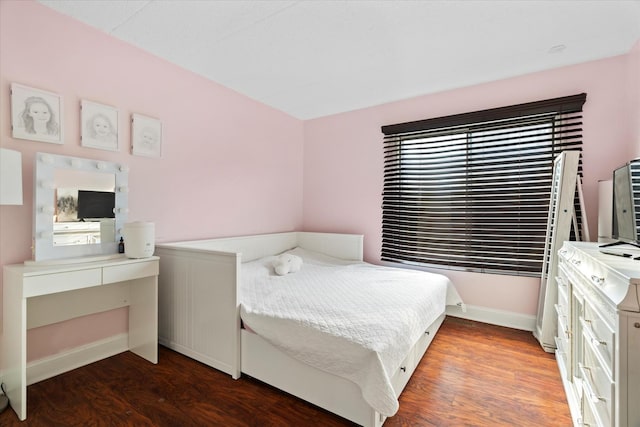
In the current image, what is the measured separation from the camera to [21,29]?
1.79 meters

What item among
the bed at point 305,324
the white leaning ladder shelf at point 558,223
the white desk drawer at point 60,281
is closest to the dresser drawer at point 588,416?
the bed at point 305,324

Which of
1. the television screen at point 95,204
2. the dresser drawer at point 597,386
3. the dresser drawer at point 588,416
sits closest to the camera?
the dresser drawer at point 597,386

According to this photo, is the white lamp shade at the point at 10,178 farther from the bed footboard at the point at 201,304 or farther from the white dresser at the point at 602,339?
the white dresser at the point at 602,339

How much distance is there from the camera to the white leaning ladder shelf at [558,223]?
223cm

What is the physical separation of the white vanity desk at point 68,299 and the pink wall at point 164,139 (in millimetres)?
130

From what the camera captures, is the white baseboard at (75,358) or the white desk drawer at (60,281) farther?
the white baseboard at (75,358)

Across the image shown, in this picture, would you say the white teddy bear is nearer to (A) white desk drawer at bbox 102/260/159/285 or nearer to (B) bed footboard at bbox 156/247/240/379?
(B) bed footboard at bbox 156/247/240/379

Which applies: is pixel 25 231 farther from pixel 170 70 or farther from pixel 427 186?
pixel 427 186

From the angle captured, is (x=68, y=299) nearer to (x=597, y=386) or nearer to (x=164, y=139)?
(x=164, y=139)

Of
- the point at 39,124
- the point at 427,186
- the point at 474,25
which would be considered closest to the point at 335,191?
the point at 427,186

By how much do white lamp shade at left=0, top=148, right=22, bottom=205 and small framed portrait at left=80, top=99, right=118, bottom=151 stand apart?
1.63 feet

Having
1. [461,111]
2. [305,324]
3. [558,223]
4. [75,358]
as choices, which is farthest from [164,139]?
[558,223]

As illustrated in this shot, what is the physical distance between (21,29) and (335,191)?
2994 millimetres

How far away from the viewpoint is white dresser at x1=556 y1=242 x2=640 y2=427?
894 mm
